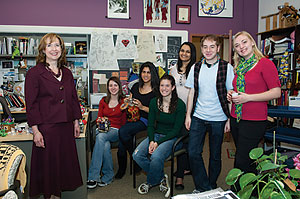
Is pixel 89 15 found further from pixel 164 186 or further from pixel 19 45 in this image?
pixel 164 186

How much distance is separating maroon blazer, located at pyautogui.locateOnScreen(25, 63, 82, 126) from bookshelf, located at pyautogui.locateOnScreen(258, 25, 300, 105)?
3.48m

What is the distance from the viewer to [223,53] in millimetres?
5754

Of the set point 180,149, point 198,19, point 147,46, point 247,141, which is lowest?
point 180,149

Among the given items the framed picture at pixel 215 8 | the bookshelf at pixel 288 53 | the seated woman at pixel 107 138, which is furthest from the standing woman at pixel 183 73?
the framed picture at pixel 215 8

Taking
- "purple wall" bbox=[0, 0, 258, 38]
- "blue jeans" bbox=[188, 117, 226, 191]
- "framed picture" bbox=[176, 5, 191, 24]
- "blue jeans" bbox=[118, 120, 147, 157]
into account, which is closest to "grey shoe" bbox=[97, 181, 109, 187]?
"blue jeans" bbox=[118, 120, 147, 157]

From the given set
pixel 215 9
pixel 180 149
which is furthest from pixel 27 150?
pixel 215 9

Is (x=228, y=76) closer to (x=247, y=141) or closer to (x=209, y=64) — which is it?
(x=209, y=64)

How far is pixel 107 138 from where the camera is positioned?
269 centimetres

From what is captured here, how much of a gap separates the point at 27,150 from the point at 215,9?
14.1 feet

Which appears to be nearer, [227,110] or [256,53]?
[256,53]

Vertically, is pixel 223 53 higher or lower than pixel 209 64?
higher

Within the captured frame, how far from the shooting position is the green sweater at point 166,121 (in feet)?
7.84

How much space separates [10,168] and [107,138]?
4.50 ft

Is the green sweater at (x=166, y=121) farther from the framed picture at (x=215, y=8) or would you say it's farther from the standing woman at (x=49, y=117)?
the framed picture at (x=215, y=8)
